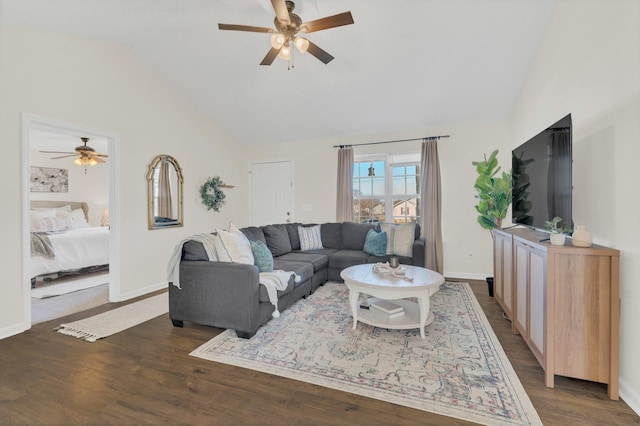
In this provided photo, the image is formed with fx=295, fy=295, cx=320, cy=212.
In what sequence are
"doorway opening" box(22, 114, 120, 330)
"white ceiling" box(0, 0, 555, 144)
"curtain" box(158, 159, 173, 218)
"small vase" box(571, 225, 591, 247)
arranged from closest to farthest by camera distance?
"small vase" box(571, 225, 591, 247), "white ceiling" box(0, 0, 555, 144), "doorway opening" box(22, 114, 120, 330), "curtain" box(158, 159, 173, 218)

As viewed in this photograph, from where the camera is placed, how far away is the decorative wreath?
5.11 meters

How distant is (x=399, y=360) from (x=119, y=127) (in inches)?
165

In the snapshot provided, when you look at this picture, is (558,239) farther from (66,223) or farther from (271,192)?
(66,223)

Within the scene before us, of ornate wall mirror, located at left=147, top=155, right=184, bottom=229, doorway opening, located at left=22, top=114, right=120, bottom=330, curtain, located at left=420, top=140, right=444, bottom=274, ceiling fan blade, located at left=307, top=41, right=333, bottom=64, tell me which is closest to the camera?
ceiling fan blade, located at left=307, top=41, right=333, bottom=64

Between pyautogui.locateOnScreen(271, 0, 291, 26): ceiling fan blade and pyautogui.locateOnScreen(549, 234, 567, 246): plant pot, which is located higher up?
pyautogui.locateOnScreen(271, 0, 291, 26): ceiling fan blade

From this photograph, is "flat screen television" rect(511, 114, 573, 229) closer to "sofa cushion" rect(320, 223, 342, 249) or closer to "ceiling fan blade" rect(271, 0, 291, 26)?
"ceiling fan blade" rect(271, 0, 291, 26)

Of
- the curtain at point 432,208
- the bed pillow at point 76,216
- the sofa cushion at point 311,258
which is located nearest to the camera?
the sofa cushion at point 311,258

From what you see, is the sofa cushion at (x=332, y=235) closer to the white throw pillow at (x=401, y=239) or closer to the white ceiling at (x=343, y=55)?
the white throw pillow at (x=401, y=239)

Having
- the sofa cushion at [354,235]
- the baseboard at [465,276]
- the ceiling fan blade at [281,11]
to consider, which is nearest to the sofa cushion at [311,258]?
the sofa cushion at [354,235]

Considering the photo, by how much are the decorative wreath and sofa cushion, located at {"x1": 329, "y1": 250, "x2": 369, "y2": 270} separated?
237cm

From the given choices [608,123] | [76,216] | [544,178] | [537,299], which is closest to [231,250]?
[537,299]

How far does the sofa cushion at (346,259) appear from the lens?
4176 millimetres

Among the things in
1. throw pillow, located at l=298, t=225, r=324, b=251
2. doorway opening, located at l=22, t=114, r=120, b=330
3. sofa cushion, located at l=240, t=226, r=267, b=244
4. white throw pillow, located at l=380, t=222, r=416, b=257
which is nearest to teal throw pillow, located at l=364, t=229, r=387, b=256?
white throw pillow, located at l=380, t=222, r=416, b=257

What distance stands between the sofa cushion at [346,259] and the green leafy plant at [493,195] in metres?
1.66
